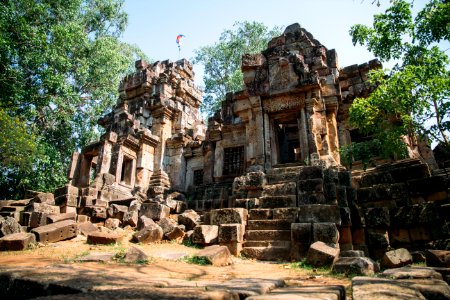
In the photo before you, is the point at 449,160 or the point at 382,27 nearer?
the point at 382,27

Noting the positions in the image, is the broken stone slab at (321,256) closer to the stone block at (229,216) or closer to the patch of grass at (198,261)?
the patch of grass at (198,261)

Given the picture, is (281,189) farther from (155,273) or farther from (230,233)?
(155,273)

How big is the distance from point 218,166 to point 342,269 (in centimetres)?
941

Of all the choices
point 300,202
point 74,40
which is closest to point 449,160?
point 300,202

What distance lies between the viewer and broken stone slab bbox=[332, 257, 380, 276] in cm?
440

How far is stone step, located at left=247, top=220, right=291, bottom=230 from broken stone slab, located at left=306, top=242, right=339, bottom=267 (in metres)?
1.48

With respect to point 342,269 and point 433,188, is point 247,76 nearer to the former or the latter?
point 433,188

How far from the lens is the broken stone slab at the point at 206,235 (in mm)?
Result: 6789

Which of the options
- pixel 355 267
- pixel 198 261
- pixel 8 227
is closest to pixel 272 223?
pixel 198 261

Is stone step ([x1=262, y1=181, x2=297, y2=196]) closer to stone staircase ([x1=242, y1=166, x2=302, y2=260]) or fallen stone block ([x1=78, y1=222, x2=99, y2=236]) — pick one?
stone staircase ([x1=242, y1=166, x2=302, y2=260])

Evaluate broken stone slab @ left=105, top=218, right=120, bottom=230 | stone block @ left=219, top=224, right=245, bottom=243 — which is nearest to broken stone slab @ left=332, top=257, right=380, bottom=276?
stone block @ left=219, top=224, right=245, bottom=243

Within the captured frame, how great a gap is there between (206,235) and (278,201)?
200 centimetres

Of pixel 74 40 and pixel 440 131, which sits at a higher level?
pixel 74 40

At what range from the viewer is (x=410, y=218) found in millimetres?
6234
